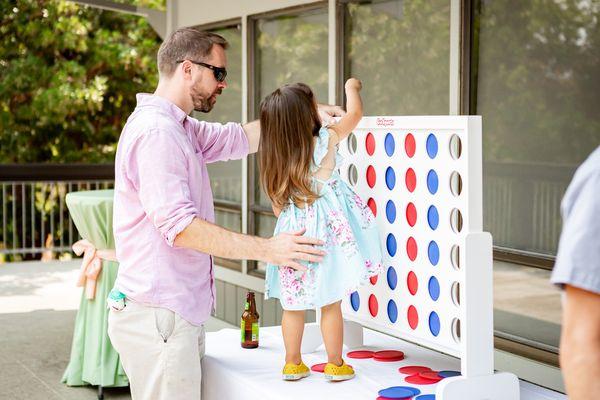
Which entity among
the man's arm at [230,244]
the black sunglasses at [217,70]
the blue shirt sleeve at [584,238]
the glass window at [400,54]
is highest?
the glass window at [400,54]

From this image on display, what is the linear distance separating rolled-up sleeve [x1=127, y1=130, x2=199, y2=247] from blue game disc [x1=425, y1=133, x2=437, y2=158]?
0.81m

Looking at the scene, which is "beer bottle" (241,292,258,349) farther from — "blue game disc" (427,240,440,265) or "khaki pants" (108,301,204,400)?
"blue game disc" (427,240,440,265)

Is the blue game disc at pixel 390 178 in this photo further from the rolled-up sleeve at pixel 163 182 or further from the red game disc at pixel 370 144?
the rolled-up sleeve at pixel 163 182

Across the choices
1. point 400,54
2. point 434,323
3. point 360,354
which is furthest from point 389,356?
point 400,54

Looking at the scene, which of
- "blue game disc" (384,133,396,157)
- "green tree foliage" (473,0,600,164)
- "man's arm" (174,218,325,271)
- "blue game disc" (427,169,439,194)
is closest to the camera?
"man's arm" (174,218,325,271)

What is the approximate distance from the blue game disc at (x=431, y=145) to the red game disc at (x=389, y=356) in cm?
91

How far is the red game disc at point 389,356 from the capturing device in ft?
11.5

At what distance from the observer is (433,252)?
10.0 feet

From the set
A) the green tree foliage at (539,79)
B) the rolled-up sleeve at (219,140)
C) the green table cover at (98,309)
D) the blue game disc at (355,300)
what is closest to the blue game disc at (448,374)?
the blue game disc at (355,300)

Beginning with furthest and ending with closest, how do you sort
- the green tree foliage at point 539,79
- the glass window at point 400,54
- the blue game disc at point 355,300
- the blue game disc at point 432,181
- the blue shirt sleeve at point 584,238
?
the glass window at point 400,54 → the green tree foliage at point 539,79 → the blue game disc at point 355,300 → the blue game disc at point 432,181 → the blue shirt sleeve at point 584,238

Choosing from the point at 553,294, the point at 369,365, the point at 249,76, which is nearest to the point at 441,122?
the point at 369,365

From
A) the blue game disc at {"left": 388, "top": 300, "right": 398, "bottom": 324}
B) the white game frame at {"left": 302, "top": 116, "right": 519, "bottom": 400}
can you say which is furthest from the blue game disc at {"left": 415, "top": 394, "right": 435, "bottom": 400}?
the blue game disc at {"left": 388, "top": 300, "right": 398, "bottom": 324}

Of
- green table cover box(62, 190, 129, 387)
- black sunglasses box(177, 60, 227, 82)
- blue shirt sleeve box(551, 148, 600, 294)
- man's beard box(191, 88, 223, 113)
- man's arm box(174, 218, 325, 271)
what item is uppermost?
black sunglasses box(177, 60, 227, 82)

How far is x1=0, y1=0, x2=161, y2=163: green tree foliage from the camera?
51.1 feet
